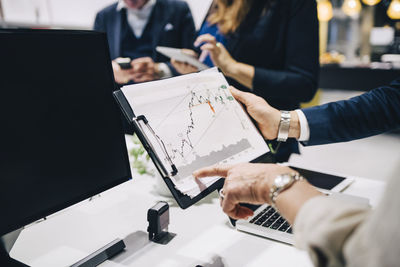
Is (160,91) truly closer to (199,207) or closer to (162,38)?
(199,207)

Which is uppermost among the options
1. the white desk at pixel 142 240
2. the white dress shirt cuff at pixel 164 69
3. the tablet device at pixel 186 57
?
the tablet device at pixel 186 57

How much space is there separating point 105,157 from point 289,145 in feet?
3.08

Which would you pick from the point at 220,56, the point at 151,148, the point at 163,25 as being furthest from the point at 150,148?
the point at 163,25

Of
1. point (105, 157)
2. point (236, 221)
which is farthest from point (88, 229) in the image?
point (236, 221)

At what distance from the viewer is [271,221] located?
0.84 metres

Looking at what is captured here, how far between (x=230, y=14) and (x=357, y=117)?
2.49 feet

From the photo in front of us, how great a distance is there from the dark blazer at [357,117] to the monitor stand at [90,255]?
691 millimetres

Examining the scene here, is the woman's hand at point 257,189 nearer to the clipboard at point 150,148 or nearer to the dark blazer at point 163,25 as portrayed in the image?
the clipboard at point 150,148

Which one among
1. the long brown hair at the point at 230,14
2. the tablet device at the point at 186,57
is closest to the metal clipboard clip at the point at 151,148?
the tablet device at the point at 186,57

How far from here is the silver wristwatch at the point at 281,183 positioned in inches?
22.8

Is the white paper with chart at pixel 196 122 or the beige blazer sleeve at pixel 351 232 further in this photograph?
the white paper with chart at pixel 196 122

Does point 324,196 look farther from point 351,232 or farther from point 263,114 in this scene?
point 263,114

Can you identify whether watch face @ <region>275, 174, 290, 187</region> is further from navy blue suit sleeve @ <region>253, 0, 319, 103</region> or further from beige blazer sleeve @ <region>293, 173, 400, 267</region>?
navy blue suit sleeve @ <region>253, 0, 319, 103</region>

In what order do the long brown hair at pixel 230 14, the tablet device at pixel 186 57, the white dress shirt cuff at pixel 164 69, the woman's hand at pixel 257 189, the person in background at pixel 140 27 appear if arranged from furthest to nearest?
the person in background at pixel 140 27, the white dress shirt cuff at pixel 164 69, the long brown hair at pixel 230 14, the tablet device at pixel 186 57, the woman's hand at pixel 257 189
